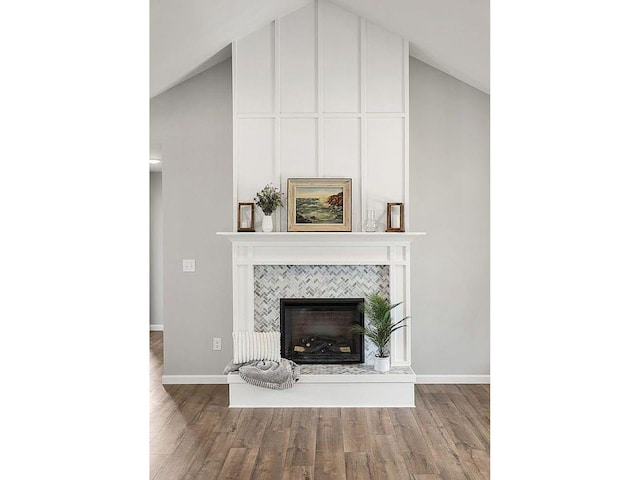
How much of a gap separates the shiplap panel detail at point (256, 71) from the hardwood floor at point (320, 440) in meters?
2.52

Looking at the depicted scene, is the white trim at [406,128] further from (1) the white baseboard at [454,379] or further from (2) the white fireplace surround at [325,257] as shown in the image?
(1) the white baseboard at [454,379]

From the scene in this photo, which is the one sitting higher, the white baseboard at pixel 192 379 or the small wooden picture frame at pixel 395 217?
the small wooden picture frame at pixel 395 217

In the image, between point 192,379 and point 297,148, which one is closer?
point 297,148

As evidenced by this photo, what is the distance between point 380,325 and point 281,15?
2.71m

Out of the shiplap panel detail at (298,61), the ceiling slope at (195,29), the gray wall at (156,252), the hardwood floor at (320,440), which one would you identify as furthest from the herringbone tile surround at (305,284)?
the gray wall at (156,252)

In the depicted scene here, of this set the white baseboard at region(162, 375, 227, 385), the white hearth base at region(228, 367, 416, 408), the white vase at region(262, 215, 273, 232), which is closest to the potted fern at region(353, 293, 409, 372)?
the white hearth base at region(228, 367, 416, 408)

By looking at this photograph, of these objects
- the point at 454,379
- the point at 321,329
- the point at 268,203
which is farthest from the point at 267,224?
the point at 454,379

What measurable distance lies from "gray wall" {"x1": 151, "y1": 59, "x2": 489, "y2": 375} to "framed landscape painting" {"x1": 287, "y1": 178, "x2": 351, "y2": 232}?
2.67 ft

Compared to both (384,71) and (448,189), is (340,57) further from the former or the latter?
(448,189)

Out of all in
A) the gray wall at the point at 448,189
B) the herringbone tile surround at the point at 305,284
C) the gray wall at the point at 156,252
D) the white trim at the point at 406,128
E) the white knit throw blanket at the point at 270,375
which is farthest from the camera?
the gray wall at the point at 156,252

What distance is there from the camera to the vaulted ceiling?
363 cm

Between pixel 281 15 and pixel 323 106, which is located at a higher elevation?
pixel 281 15

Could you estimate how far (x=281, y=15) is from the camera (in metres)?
4.70

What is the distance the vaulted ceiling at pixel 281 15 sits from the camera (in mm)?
3635
